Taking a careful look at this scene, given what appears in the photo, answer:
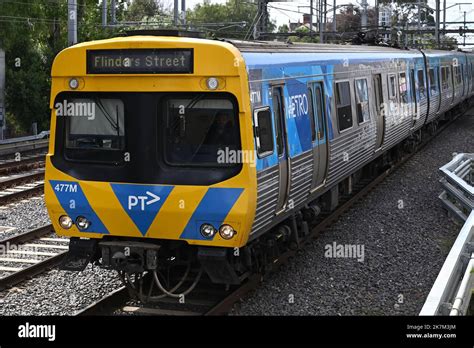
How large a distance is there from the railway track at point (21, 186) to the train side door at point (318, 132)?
6.36 meters

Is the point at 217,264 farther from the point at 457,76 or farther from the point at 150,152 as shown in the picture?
the point at 457,76

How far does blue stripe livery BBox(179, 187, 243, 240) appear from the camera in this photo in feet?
24.7

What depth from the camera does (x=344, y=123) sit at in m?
11.3

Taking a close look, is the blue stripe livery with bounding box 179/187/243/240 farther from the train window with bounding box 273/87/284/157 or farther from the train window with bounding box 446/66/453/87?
the train window with bounding box 446/66/453/87

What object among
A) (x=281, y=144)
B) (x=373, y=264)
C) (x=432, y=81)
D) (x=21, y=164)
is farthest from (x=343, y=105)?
(x=432, y=81)

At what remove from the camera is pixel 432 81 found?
2186 centimetres

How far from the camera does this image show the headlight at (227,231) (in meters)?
7.60

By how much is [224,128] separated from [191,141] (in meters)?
0.36

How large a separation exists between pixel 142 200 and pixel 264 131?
1.41m

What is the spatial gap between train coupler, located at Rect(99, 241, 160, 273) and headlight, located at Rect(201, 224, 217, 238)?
49cm

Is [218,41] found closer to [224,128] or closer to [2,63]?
[224,128]

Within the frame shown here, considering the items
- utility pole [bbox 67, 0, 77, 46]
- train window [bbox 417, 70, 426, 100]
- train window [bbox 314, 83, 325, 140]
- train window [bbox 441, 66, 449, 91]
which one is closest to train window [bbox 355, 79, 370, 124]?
train window [bbox 314, 83, 325, 140]

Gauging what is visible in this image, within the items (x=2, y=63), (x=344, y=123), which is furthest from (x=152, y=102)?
(x=2, y=63)

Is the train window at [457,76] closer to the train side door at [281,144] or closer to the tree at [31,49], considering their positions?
the tree at [31,49]
